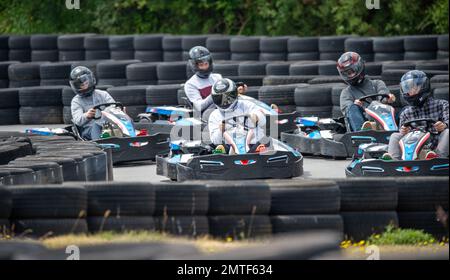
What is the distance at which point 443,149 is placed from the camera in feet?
37.7

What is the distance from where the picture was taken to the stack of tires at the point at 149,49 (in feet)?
82.3

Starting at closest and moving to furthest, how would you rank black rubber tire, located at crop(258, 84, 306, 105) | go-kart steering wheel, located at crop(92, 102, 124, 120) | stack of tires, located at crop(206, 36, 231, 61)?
1. go-kart steering wheel, located at crop(92, 102, 124, 120)
2. black rubber tire, located at crop(258, 84, 306, 105)
3. stack of tires, located at crop(206, 36, 231, 61)

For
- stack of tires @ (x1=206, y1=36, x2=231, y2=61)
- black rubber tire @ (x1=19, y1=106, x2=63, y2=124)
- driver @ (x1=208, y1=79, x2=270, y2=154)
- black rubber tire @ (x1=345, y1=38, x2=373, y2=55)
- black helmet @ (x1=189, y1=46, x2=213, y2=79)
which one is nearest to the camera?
driver @ (x1=208, y1=79, x2=270, y2=154)

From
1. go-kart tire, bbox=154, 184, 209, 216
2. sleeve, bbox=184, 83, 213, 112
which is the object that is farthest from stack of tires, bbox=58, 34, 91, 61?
go-kart tire, bbox=154, 184, 209, 216

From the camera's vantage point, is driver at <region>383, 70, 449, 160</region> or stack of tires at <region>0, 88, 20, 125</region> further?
stack of tires at <region>0, 88, 20, 125</region>

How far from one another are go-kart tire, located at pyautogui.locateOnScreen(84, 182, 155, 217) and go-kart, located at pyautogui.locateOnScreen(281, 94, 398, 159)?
4128mm

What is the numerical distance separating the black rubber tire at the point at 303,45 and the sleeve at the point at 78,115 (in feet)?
29.4

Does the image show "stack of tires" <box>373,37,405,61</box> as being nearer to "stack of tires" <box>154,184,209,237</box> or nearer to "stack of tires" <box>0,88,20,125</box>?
"stack of tires" <box>0,88,20,125</box>

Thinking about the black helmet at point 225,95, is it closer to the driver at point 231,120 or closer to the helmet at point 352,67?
the driver at point 231,120

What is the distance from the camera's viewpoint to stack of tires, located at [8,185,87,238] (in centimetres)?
879

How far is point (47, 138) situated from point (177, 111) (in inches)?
120

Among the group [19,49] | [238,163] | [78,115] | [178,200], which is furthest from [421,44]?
[178,200]

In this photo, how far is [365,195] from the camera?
30.3 feet

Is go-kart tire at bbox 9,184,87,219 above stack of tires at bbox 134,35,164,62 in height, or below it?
above
